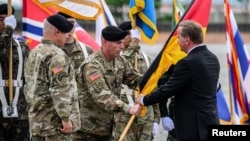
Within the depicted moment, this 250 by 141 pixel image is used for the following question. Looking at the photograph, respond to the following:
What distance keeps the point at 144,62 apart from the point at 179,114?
6.84 feet

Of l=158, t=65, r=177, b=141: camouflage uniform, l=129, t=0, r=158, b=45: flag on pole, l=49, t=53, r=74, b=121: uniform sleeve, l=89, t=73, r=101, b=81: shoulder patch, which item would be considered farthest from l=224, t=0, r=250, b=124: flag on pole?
l=49, t=53, r=74, b=121: uniform sleeve

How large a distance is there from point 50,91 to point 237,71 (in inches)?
133

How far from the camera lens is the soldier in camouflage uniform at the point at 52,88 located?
7082 millimetres

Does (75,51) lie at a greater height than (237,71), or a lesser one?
greater

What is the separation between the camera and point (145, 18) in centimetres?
917

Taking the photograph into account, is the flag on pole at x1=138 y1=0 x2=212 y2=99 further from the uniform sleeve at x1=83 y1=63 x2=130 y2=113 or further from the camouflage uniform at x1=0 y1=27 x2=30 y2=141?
the camouflage uniform at x1=0 y1=27 x2=30 y2=141

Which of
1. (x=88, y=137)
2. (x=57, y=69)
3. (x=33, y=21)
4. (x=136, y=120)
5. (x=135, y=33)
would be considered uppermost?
(x=33, y=21)

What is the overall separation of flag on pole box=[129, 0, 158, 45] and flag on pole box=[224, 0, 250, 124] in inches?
45.0

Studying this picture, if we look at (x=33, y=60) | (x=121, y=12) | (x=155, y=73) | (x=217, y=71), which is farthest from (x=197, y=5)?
(x=121, y=12)

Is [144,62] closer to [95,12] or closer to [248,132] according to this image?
[95,12]

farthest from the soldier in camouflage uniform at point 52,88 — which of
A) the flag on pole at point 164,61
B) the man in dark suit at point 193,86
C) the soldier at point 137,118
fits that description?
the soldier at point 137,118

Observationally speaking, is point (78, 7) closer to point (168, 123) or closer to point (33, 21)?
point (33, 21)

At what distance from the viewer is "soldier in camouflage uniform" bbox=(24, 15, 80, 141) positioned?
7082 millimetres

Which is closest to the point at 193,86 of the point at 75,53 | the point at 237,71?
the point at 75,53
